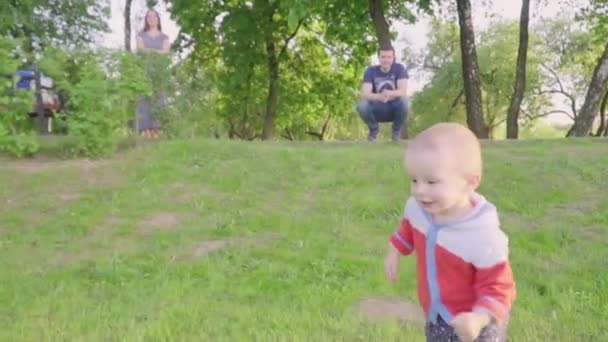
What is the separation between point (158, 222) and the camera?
626 centimetres

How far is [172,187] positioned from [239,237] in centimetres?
171

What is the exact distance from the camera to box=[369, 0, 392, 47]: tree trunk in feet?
52.6

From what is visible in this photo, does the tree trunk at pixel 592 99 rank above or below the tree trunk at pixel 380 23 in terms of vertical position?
below

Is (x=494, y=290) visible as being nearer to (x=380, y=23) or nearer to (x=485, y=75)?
(x=380, y=23)

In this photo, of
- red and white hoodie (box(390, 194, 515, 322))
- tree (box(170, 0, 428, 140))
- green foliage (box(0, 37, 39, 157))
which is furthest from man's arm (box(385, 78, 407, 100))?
tree (box(170, 0, 428, 140))

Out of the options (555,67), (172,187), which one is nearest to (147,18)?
(172,187)

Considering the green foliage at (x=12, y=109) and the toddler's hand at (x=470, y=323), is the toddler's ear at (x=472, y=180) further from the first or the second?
the green foliage at (x=12, y=109)

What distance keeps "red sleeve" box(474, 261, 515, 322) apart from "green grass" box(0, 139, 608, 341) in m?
1.70

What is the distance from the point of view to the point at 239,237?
5.91 m

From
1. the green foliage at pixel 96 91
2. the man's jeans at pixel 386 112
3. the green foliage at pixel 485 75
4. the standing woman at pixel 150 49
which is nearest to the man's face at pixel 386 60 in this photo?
the man's jeans at pixel 386 112

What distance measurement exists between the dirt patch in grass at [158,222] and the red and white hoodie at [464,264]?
13.5 feet

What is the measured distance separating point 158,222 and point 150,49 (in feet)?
16.9

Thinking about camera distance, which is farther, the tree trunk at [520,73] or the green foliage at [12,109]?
the tree trunk at [520,73]

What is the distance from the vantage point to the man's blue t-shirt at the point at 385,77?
9.31m
